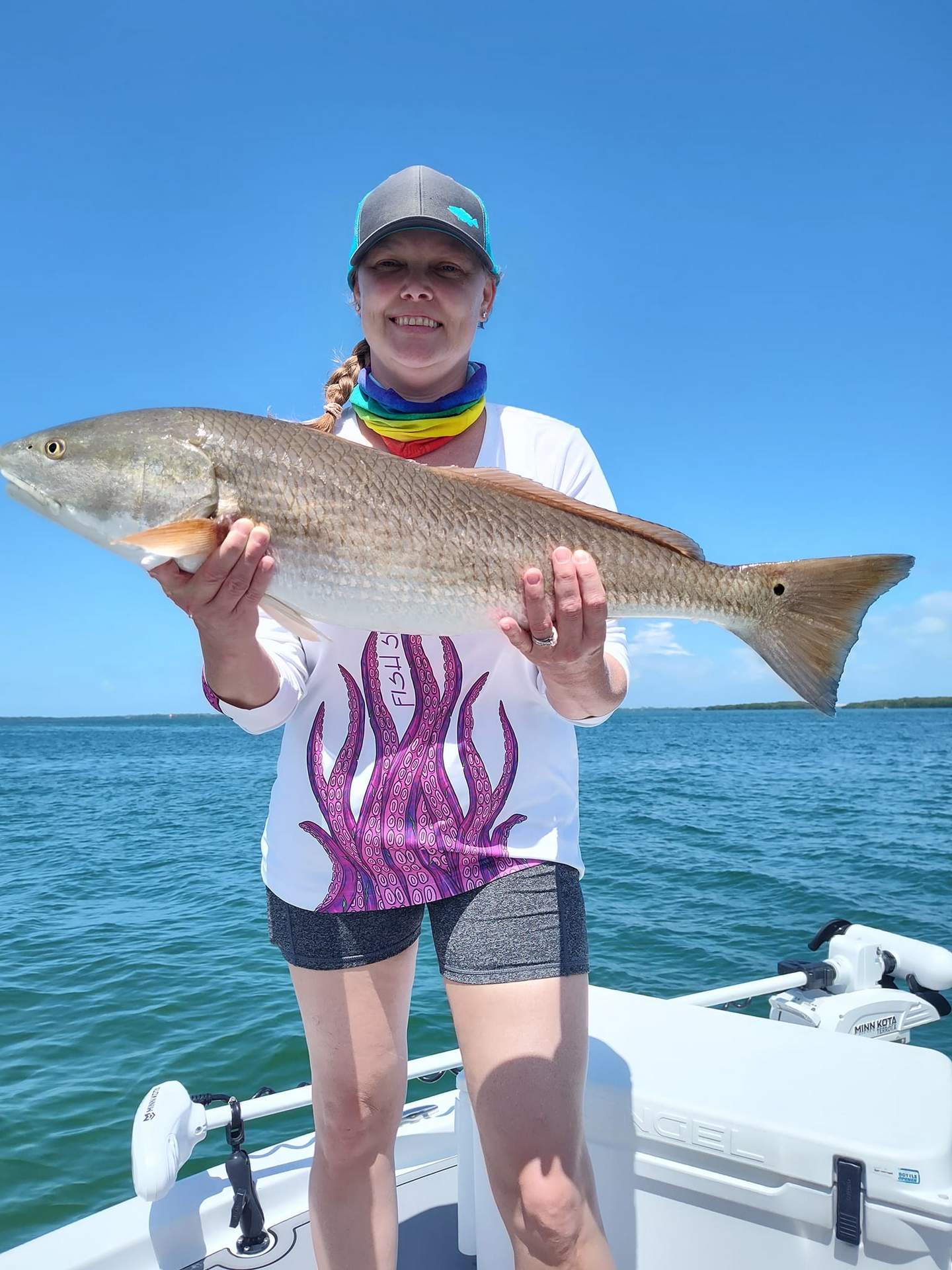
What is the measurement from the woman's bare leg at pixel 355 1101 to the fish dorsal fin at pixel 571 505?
1.58 meters

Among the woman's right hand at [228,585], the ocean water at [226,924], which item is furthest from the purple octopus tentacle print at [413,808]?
the ocean water at [226,924]

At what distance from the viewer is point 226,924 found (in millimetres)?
13500

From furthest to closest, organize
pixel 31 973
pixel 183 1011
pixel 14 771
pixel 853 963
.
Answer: pixel 14 771 < pixel 31 973 < pixel 183 1011 < pixel 853 963

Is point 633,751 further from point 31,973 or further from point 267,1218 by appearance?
point 267,1218

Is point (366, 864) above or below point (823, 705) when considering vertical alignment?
below

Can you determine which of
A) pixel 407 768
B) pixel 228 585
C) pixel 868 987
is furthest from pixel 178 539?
pixel 868 987

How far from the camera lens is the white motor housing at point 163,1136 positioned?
3.55 m

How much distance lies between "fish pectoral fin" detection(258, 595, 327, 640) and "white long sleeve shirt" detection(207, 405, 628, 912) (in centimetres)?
7

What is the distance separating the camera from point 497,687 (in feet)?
9.32

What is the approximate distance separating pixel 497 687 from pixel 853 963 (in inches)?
150

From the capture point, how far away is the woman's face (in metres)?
2.86

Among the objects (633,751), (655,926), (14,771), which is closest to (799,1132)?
(655,926)

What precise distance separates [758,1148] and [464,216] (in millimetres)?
3350

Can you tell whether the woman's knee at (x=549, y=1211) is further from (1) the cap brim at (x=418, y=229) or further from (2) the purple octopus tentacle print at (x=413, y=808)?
(1) the cap brim at (x=418, y=229)
